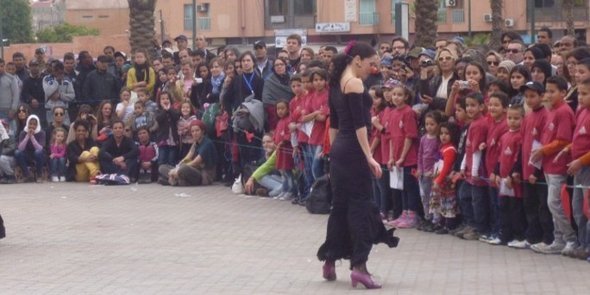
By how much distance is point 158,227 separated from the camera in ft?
48.8

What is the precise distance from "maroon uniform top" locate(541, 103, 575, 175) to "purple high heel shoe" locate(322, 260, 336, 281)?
250 centimetres

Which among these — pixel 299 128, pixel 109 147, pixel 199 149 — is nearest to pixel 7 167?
pixel 109 147

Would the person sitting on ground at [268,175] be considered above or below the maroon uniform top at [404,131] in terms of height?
below

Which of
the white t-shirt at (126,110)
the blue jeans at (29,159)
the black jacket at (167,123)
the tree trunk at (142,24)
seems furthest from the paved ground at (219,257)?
the tree trunk at (142,24)

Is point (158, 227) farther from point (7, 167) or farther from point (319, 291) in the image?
point (7, 167)

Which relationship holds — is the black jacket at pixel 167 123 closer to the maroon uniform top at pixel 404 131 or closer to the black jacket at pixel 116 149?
the black jacket at pixel 116 149

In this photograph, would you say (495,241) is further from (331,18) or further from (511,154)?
(331,18)

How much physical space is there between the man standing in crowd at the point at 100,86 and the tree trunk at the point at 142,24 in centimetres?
571

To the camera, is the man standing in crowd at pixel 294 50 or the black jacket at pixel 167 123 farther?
the black jacket at pixel 167 123

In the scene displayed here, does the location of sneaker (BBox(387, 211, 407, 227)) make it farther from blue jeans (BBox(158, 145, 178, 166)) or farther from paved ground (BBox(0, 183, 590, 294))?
blue jeans (BBox(158, 145, 178, 166))

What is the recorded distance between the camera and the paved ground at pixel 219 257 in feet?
34.8

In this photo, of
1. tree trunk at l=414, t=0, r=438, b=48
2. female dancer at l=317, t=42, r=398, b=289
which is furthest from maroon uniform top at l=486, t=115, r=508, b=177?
tree trunk at l=414, t=0, r=438, b=48

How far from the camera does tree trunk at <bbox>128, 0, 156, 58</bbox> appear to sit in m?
28.7

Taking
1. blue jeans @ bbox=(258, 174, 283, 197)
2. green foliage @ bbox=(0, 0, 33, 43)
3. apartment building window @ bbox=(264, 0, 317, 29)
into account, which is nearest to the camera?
blue jeans @ bbox=(258, 174, 283, 197)
